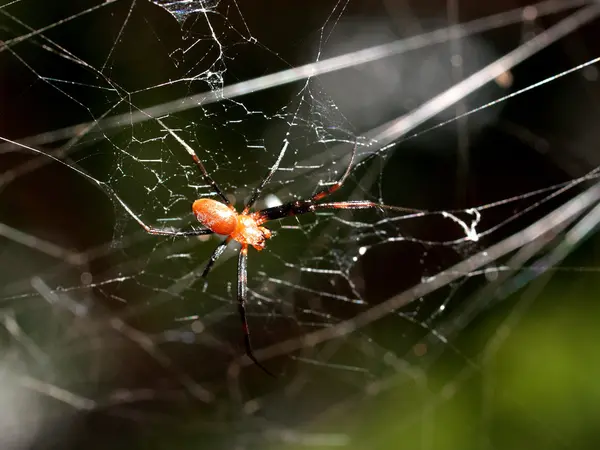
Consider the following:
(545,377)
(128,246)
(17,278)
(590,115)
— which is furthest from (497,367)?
(17,278)

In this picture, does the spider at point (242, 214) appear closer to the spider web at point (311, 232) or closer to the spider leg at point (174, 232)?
the spider leg at point (174, 232)

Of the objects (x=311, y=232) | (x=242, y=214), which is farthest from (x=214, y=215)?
(x=311, y=232)

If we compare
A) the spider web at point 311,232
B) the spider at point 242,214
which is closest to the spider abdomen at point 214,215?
the spider at point 242,214

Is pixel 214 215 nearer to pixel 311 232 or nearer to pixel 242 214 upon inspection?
pixel 242 214

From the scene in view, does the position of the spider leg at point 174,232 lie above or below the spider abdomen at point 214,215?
above

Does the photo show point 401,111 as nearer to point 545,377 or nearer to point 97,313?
point 545,377

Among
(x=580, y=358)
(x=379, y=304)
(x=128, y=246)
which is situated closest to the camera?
(x=580, y=358)

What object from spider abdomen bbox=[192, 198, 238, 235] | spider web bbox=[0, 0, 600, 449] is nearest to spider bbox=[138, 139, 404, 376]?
spider abdomen bbox=[192, 198, 238, 235]

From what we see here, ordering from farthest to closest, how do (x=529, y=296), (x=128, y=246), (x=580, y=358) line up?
1. (x=128, y=246)
2. (x=529, y=296)
3. (x=580, y=358)
